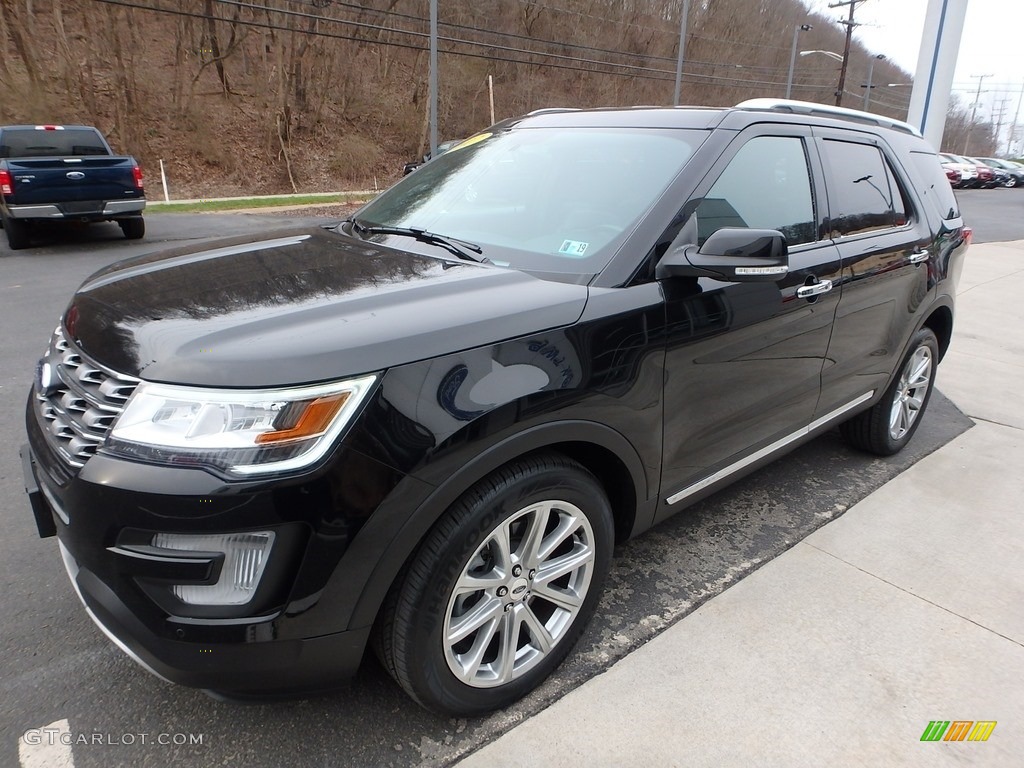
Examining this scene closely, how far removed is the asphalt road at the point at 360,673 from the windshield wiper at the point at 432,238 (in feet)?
4.67

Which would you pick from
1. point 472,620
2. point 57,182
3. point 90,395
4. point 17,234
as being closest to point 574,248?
point 472,620

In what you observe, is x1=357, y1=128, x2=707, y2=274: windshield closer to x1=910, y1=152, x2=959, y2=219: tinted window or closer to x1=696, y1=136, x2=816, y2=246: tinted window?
x1=696, y1=136, x2=816, y2=246: tinted window

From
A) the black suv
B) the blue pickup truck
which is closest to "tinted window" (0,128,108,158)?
the blue pickup truck

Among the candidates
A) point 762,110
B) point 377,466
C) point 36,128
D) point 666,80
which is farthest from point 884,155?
point 666,80

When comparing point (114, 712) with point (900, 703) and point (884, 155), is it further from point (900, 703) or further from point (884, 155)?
point (884, 155)

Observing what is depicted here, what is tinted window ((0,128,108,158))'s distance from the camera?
10.7 metres

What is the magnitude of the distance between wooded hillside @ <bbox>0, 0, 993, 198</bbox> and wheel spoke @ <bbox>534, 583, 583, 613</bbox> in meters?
23.9

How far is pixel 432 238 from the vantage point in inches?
104

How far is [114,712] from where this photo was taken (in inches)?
81.7

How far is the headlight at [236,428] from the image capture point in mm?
1574

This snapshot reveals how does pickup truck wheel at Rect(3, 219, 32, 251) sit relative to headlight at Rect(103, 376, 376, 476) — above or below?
below

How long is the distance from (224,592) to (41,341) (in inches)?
203

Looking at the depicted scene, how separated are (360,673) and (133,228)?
11.5 metres

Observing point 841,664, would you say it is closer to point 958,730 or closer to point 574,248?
point 958,730
